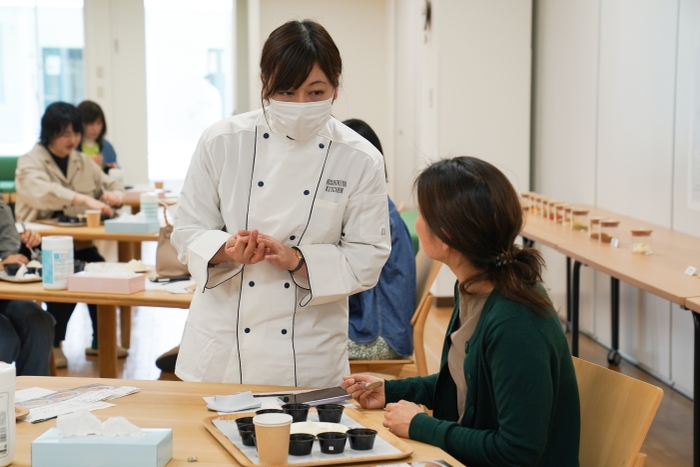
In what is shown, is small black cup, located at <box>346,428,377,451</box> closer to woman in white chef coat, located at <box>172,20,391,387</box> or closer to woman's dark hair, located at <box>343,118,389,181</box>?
woman in white chef coat, located at <box>172,20,391,387</box>

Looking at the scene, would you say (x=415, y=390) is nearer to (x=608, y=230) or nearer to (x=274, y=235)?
(x=274, y=235)

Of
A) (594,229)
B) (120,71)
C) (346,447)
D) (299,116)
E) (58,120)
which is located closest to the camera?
(346,447)

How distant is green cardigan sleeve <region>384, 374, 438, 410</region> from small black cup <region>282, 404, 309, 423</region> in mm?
266

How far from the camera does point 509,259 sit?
1.50 metres

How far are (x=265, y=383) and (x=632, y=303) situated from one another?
9.89 ft

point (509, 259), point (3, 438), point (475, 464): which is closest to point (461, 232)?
point (509, 259)

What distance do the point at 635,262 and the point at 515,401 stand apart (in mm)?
2062

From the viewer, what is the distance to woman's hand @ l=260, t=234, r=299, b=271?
5.92 feet

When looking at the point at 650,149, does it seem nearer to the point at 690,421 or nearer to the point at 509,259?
the point at 690,421

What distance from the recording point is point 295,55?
178cm

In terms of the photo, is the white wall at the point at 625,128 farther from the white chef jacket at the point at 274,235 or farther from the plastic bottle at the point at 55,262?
the plastic bottle at the point at 55,262

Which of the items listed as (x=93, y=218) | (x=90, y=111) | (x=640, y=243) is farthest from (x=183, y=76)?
(x=640, y=243)

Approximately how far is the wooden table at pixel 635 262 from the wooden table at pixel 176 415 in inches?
61.1

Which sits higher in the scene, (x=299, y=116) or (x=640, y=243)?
(x=299, y=116)
